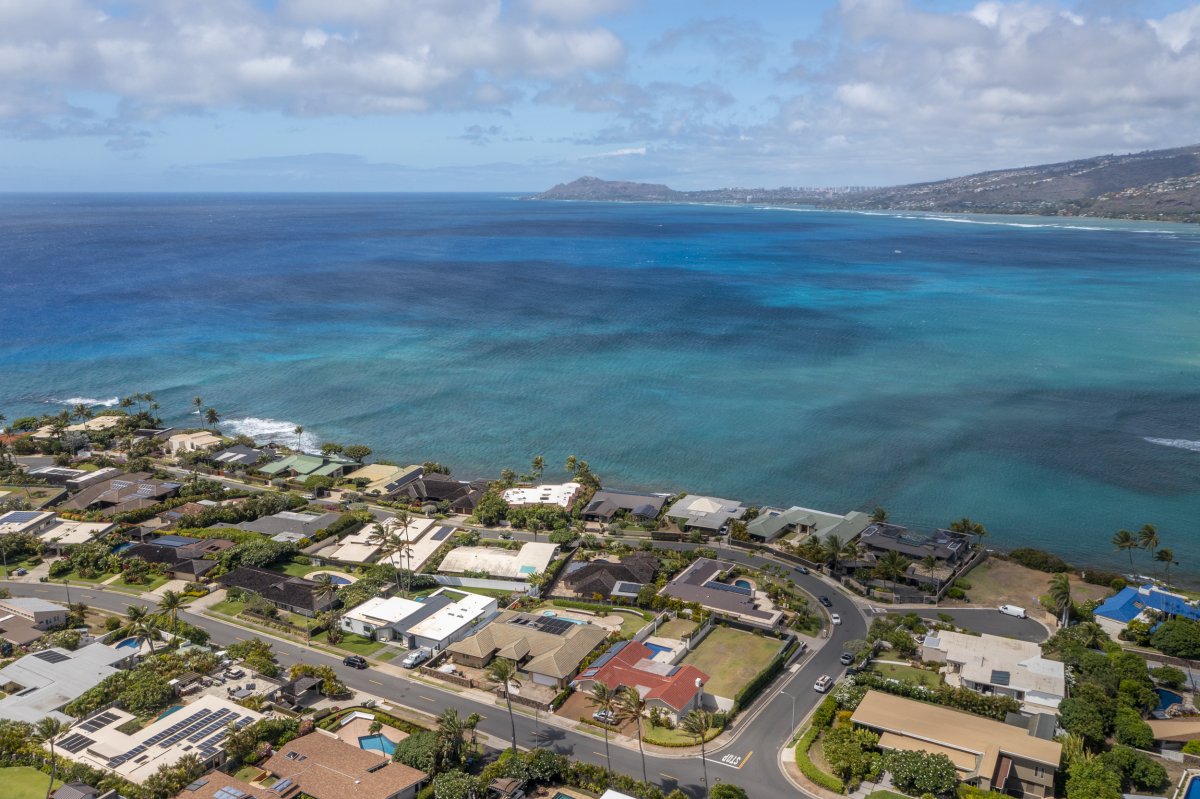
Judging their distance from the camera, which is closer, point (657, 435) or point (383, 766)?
point (383, 766)

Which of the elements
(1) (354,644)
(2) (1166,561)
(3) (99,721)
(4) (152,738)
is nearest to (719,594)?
(1) (354,644)

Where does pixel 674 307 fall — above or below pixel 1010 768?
above

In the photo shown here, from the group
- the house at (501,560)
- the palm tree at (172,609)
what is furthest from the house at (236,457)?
the house at (501,560)

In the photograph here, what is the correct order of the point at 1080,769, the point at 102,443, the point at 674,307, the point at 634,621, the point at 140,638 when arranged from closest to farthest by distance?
1. the point at 1080,769
2. the point at 140,638
3. the point at 634,621
4. the point at 102,443
5. the point at 674,307

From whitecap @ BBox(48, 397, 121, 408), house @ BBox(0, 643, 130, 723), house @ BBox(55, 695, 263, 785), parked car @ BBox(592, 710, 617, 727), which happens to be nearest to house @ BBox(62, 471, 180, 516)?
house @ BBox(0, 643, 130, 723)

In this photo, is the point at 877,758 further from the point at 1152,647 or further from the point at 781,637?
the point at 1152,647

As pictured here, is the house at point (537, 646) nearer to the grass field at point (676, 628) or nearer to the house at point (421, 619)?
the house at point (421, 619)

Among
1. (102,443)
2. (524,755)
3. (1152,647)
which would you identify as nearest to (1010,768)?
(1152,647)
